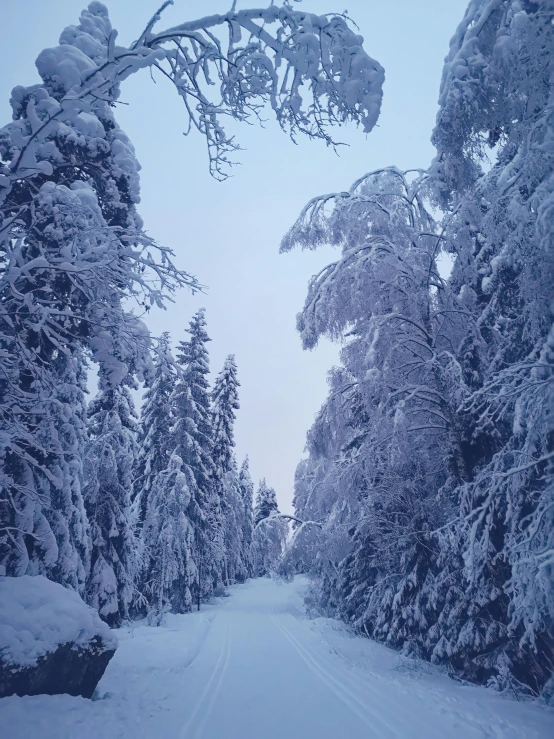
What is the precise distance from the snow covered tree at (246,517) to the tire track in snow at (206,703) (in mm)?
32291

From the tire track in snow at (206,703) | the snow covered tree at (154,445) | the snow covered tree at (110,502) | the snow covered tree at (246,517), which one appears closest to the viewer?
the tire track in snow at (206,703)

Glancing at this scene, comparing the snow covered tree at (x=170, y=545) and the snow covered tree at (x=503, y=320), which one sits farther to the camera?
the snow covered tree at (x=170, y=545)

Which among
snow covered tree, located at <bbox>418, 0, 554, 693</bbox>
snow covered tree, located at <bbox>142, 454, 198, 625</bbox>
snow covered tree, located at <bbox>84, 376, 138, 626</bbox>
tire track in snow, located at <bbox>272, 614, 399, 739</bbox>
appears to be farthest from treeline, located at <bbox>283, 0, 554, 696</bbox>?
snow covered tree, located at <bbox>142, 454, 198, 625</bbox>

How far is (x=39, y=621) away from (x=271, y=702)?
4.17 metres

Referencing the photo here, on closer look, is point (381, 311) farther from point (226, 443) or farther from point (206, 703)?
point (226, 443)

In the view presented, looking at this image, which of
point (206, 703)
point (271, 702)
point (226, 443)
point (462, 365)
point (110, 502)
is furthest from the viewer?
point (226, 443)

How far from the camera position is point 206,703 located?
281 inches

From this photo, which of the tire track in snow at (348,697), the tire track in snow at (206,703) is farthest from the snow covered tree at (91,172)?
the tire track in snow at (348,697)

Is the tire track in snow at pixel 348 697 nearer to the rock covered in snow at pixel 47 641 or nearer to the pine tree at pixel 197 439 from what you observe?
the rock covered in snow at pixel 47 641

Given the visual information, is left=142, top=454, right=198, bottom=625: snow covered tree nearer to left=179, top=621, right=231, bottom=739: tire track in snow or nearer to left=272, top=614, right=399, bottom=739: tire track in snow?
left=272, top=614, right=399, bottom=739: tire track in snow

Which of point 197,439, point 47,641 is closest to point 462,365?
point 47,641

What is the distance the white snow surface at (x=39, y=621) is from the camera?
5.51m

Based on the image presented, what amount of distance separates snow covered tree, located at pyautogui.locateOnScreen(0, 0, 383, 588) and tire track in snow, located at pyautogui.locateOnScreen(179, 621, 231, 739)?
3.46m

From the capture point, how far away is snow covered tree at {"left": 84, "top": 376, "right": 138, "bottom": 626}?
15.7 meters
